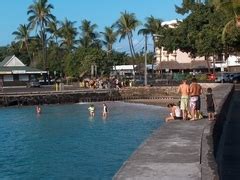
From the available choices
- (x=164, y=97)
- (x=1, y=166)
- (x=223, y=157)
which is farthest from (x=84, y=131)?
(x=164, y=97)

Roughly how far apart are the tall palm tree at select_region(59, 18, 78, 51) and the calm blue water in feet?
214

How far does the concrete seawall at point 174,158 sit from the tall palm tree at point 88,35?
104944 millimetres

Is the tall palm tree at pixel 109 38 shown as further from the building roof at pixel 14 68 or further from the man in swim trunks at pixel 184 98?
the man in swim trunks at pixel 184 98

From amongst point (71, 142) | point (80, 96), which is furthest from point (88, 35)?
point (71, 142)

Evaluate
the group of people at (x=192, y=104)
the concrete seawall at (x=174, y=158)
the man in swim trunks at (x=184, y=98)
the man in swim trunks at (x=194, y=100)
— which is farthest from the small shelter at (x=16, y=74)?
the concrete seawall at (x=174, y=158)

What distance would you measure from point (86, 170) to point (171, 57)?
11684 cm

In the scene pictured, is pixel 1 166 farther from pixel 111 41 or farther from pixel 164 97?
pixel 111 41

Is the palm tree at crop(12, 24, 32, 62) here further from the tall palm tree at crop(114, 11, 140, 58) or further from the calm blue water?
the calm blue water

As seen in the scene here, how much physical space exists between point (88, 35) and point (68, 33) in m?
4.67

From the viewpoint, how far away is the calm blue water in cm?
2144

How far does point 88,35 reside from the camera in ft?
394

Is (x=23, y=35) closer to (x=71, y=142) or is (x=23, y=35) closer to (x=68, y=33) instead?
(x=68, y=33)

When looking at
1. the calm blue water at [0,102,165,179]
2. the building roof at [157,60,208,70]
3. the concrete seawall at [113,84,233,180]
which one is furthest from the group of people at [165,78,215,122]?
the building roof at [157,60,208,70]

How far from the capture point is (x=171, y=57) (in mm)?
136250
